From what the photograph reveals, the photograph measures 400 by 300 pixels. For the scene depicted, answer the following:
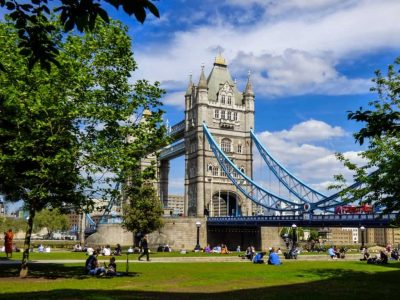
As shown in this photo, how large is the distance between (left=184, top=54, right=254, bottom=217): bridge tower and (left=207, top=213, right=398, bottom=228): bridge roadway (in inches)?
506

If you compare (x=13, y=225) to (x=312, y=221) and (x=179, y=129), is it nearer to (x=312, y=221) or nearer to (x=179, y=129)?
(x=179, y=129)

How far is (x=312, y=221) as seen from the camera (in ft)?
204

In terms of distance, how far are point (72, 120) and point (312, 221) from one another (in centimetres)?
4590

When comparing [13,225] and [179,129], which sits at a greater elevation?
[179,129]

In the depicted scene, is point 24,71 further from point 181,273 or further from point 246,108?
point 246,108

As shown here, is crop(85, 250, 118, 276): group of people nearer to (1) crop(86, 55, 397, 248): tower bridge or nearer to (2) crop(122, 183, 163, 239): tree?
(2) crop(122, 183, 163, 239): tree

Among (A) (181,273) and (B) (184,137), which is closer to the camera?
(A) (181,273)

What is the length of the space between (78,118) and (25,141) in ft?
9.40

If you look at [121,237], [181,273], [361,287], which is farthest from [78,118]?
[121,237]

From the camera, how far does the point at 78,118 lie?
2145 cm

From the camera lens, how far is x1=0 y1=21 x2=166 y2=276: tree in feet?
63.8

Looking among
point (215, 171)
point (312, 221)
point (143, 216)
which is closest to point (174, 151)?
point (215, 171)

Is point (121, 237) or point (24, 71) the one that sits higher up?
point (24, 71)

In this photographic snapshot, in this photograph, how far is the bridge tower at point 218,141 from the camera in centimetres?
8831
